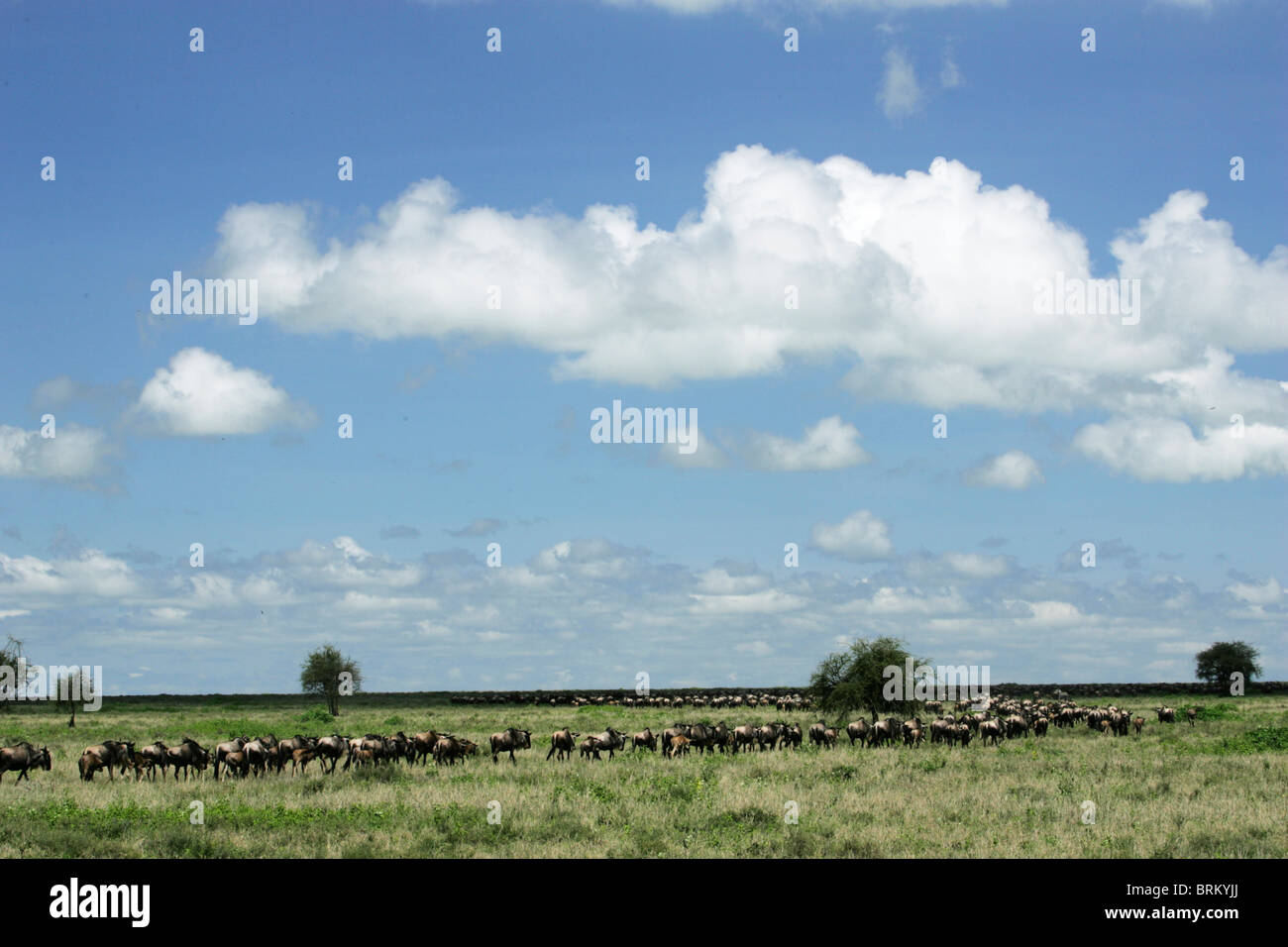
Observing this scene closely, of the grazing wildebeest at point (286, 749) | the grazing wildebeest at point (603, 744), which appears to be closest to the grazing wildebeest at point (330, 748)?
the grazing wildebeest at point (286, 749)

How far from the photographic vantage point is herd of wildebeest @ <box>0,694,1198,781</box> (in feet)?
104

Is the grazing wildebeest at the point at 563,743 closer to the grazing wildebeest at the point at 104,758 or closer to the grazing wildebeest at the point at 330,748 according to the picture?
the grazing wildebeest at the point at 330,748

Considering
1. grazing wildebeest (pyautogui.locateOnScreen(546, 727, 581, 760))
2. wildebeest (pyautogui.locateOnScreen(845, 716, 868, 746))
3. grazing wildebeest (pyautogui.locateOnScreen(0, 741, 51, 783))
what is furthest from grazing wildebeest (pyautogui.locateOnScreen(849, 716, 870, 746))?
grazing wildebeest (pyautogui.locateOnScreen(0, 741, 51, 783))

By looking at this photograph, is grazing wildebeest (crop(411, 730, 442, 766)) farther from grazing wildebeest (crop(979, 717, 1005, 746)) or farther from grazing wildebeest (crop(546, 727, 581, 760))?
grazing wildebeest (crop(979, 717, 1005, 746))

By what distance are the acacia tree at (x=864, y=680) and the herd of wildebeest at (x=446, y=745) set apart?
11.0 feet

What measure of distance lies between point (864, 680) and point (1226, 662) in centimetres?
9553

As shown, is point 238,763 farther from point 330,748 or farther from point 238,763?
point 330,748

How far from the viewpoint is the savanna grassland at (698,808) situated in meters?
18.8

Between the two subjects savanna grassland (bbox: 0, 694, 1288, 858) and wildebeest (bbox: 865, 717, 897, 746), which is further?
wildebeest (bbox: 865, 717, 897, 746)

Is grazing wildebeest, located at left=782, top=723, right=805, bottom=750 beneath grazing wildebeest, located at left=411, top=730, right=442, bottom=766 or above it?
beneath

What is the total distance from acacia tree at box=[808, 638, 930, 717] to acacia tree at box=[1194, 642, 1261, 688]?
91.4m

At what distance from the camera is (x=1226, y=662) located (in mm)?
128000
